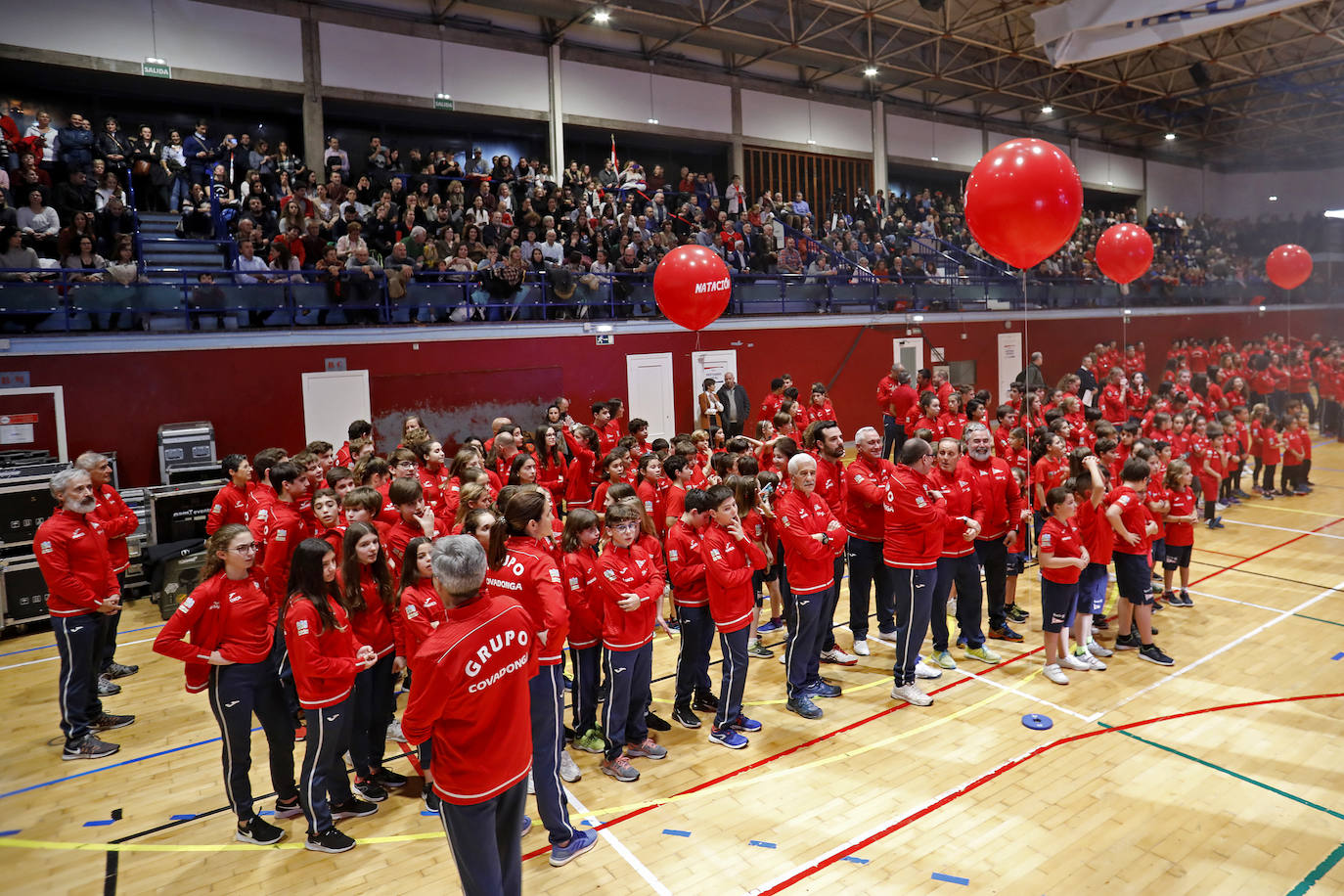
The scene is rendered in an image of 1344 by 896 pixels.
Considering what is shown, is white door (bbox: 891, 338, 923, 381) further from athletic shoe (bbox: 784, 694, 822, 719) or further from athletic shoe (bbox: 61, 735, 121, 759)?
athletic shoe (bbox: 61, 735, 121, 759)

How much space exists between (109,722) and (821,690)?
5.84 metres

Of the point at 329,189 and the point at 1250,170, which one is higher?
the point at 1250,170

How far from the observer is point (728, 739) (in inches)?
226

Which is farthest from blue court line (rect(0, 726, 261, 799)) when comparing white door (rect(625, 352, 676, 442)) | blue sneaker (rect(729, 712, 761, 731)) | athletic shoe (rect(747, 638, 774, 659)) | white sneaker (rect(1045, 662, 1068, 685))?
white door (rect(625, 352, 676, 442))

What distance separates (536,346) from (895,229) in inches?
477

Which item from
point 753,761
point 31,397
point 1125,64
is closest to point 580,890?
point 753,761

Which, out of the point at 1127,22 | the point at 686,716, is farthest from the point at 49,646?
the point at 1127,22

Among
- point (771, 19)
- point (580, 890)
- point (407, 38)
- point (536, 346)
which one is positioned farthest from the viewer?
point (771, 19)

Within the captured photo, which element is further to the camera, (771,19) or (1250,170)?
(1250,170)

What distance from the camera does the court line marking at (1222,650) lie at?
6297 mm

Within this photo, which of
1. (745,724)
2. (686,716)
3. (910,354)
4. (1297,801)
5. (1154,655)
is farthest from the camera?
(910,354)

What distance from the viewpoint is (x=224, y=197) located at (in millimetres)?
13023

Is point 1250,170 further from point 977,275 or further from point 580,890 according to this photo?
point 580,890

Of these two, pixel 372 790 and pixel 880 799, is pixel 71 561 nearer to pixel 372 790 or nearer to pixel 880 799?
pixel 372 790
